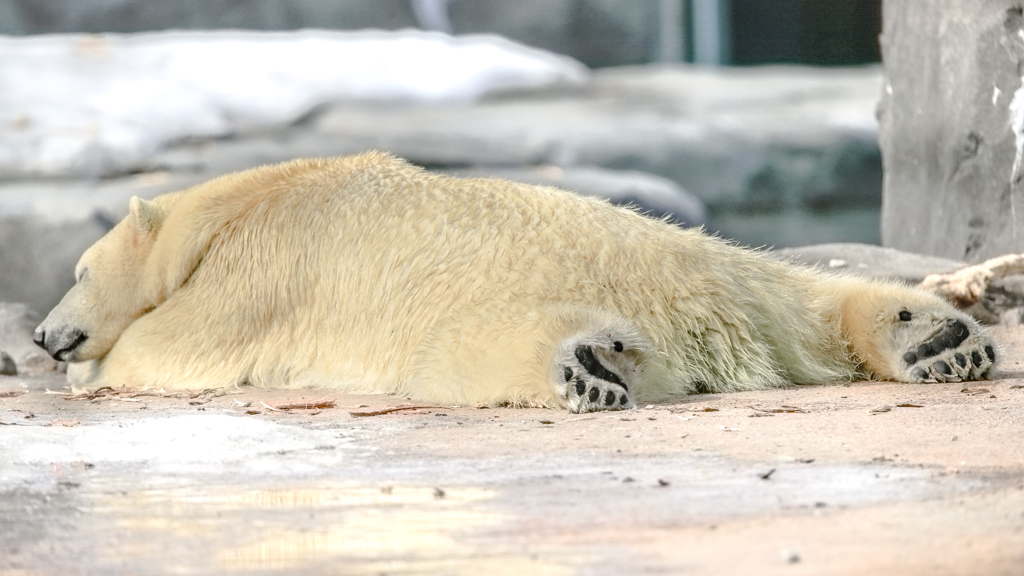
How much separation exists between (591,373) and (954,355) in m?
1.10

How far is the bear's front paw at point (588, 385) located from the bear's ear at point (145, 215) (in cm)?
204

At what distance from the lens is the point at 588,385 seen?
8.86ft

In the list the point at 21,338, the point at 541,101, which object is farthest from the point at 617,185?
the point at 21,338

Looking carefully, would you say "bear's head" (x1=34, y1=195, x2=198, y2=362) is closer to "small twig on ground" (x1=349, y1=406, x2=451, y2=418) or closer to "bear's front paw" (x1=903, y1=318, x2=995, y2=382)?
"small twig on ground" (x1=349, y1=406, x2=451, y2=418)

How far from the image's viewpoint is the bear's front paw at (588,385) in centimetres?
270

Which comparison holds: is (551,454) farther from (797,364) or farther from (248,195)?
(248,195)

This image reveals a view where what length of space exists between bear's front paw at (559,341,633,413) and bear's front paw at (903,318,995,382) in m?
0.99

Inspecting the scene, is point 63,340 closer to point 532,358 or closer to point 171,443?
point 171,443

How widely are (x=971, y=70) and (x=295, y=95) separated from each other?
5448 mm

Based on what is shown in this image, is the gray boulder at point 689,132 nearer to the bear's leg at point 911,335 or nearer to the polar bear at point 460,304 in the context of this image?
the polar bear at point 460,304

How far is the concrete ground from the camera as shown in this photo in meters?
1.51

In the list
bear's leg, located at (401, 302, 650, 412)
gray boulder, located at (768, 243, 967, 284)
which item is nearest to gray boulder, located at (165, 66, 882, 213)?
gray boulder, located at (768, 243, 967, 284)


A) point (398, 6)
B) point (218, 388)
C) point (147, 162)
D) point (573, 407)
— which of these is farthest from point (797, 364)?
point (398, 6)

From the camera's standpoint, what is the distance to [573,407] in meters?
2.71
